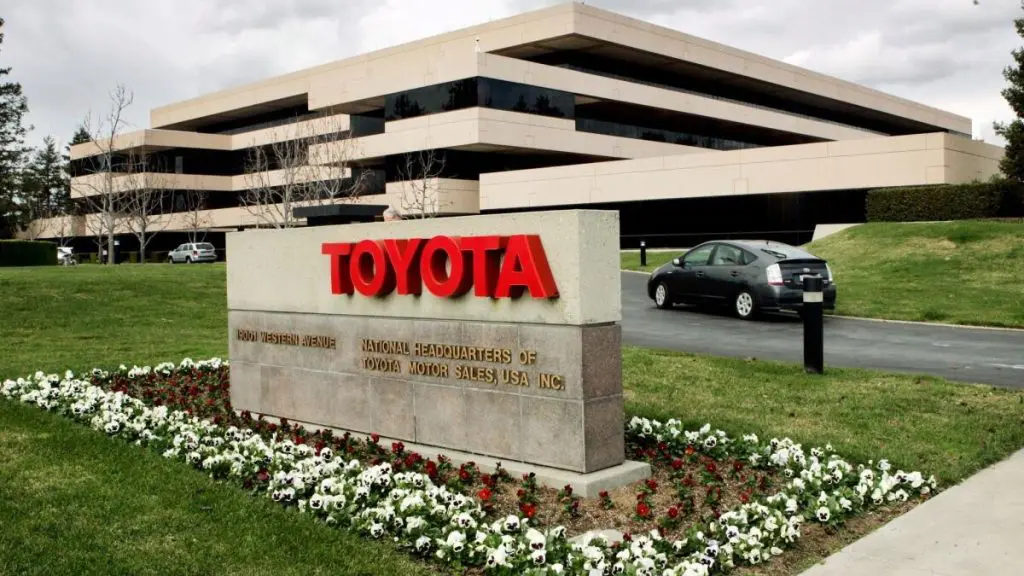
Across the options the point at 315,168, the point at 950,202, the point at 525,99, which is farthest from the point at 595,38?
the point at 950,202

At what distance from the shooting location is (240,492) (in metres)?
7.17

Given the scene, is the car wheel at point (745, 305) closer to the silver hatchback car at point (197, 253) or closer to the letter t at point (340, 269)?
the letter t at point (340, 269)

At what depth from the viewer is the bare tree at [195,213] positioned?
71625 mm

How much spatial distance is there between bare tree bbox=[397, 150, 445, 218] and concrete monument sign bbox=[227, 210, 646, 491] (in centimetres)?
4064

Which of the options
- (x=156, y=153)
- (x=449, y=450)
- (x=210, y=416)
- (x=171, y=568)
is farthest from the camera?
(x=156, y=153)

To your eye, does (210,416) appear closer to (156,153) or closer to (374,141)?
(374,141)

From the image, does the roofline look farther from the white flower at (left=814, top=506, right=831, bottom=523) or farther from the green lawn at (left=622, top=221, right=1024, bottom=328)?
the white flower at (left=814, top=506, right=831, bottom=523)

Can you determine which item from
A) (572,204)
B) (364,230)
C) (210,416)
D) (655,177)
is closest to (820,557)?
(364,230)

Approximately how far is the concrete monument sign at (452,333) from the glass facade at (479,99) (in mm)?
39478

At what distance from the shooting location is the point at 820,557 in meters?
5.92

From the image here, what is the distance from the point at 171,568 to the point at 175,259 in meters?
54.9

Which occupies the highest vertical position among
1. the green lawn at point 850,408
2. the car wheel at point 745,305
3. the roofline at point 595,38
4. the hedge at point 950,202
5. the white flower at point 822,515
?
the roofline at point 595,38

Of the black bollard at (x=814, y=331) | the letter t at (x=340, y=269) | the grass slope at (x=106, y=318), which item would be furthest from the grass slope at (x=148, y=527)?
the black bollard at (x=814, y=331)

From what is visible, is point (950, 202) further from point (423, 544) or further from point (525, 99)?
point (423, 544)
